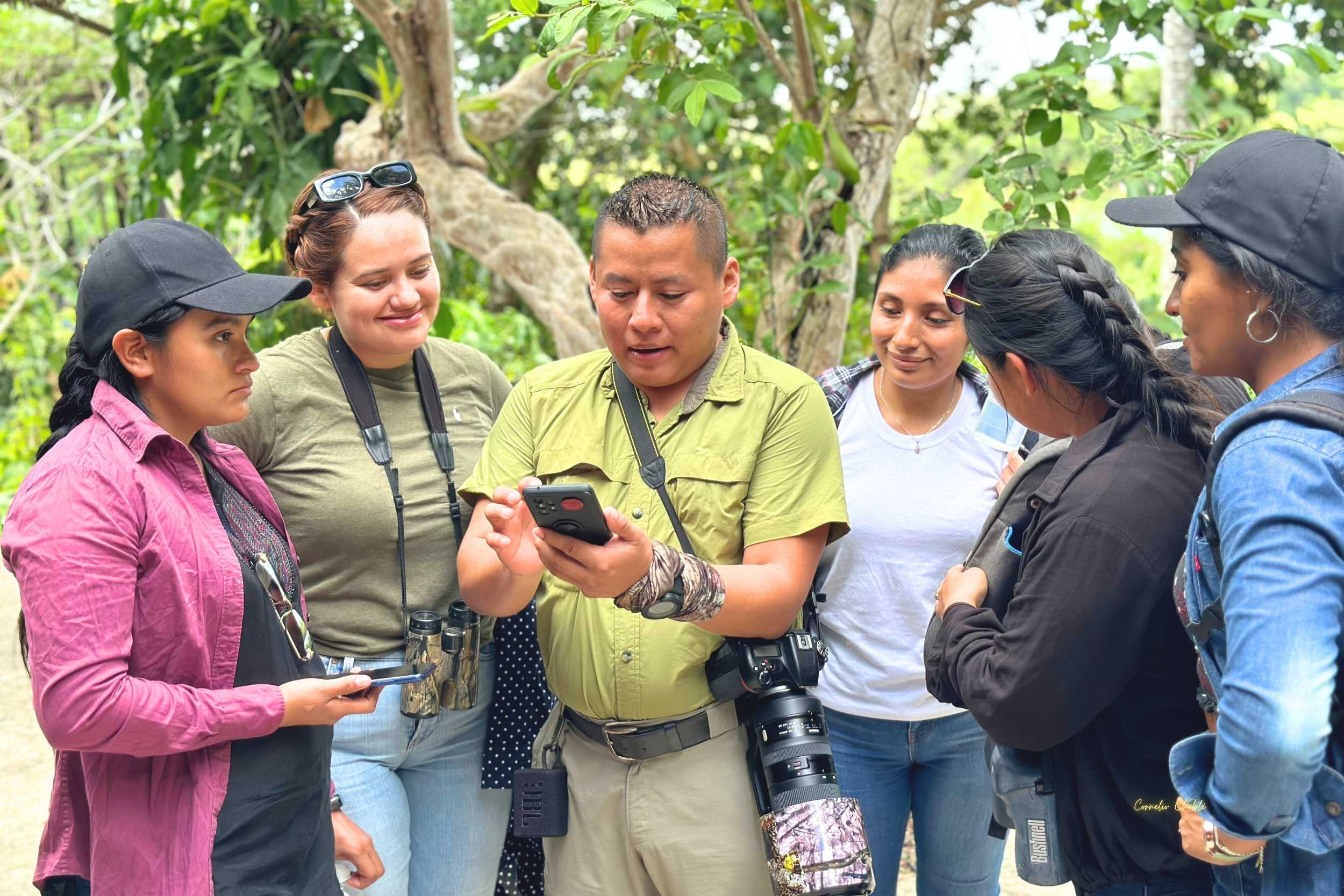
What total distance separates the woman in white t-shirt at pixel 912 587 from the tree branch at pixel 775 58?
1.21 m

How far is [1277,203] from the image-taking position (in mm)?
1695

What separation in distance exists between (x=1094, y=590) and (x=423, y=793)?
154 cm

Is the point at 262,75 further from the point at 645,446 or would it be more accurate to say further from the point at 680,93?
the point at 645,446

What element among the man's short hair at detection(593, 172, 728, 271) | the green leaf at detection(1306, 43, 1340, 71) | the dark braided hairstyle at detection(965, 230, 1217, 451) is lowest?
the dark braided hairstyle at detection(965, 230, 1217, 451)

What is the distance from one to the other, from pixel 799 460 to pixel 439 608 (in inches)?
34.5

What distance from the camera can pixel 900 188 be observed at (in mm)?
8469

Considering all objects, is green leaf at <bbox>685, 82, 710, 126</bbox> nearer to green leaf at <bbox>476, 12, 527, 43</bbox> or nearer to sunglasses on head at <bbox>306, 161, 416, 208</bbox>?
green leaf at <bbox>476, 12, 527, 43</bbox>

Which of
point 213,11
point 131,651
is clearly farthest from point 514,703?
point 213,11

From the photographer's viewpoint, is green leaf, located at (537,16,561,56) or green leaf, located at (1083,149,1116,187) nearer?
green leaf, located at (537,16,561,56)

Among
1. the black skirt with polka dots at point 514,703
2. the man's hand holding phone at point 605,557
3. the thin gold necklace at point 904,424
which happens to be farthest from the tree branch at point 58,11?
the man's hand holding phone at point 605,557

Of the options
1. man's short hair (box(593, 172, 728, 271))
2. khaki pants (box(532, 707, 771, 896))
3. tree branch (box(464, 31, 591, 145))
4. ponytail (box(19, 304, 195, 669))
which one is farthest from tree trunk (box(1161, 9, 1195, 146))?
ponytail (box(19, 304, 195, 669))

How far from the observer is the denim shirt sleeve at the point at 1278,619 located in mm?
1496

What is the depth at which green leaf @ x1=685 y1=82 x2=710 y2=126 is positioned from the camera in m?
3.18

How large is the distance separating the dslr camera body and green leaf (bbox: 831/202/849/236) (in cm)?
189
